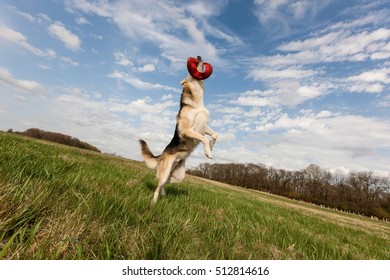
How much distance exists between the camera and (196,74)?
7129 mm

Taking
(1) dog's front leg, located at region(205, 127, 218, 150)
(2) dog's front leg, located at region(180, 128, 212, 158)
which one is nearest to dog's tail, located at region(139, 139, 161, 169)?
(2) dog's front leg, located at region(180, 128, 212, 158)

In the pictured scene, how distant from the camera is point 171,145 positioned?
722 centimetres

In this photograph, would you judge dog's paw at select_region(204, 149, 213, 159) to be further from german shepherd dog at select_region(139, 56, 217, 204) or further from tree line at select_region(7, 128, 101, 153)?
tree line at select_region(7, 128, 101, 153)

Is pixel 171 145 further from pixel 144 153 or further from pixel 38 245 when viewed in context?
pixel 38 245

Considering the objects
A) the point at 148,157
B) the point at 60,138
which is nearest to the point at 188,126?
the point at 148,157

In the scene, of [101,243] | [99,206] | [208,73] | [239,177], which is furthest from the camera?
[239,177]

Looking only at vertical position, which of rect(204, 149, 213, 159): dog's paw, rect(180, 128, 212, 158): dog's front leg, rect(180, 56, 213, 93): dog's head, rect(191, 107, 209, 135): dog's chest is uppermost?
rect(180, 56, 213, 93): dog's head

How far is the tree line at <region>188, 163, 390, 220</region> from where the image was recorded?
92938 millimetres

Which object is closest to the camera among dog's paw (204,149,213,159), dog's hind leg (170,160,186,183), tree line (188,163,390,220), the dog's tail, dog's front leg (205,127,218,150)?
dog's paw (204,149,213,159)

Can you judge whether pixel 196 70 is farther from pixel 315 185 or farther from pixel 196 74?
pixel 315 185

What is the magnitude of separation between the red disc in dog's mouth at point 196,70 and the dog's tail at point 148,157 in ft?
8.31

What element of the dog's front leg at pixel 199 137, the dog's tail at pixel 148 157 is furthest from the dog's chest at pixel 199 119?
the dog's tail at pixel 148 157
